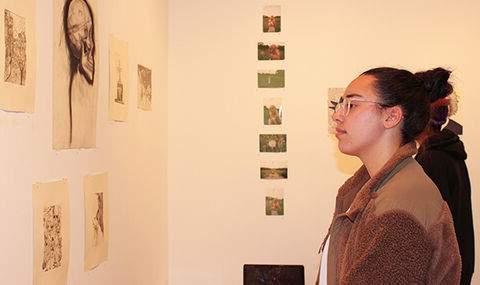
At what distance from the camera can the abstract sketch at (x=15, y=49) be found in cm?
140

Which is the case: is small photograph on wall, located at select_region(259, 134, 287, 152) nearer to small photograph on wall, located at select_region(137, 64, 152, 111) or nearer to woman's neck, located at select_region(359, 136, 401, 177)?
small photograph on wall, located at select_region(137, 64, 152, 111)

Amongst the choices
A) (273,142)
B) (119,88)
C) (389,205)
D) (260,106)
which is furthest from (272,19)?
(389,205)

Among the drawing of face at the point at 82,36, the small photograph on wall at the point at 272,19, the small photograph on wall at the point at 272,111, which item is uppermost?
the small photograph on wall at the point at 272,19

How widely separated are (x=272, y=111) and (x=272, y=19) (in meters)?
0.46

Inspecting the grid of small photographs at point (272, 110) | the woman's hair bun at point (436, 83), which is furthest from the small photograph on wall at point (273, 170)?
the woman's hair bun at point (436, 83)

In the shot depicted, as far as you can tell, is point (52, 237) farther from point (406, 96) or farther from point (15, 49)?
point (406, 96)

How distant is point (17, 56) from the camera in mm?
1450

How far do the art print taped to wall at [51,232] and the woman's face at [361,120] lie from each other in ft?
2.53

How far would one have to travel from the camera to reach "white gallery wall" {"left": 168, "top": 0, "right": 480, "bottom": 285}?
308 cm

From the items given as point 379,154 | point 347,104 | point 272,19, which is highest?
point 272,19

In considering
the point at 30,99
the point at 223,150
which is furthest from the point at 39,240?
the point at 223,150

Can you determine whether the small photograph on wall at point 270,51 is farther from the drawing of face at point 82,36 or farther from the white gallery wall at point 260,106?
the drawing of face at point 82,36

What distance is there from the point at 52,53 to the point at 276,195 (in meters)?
1.68

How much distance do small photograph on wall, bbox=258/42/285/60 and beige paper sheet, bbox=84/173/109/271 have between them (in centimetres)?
128
